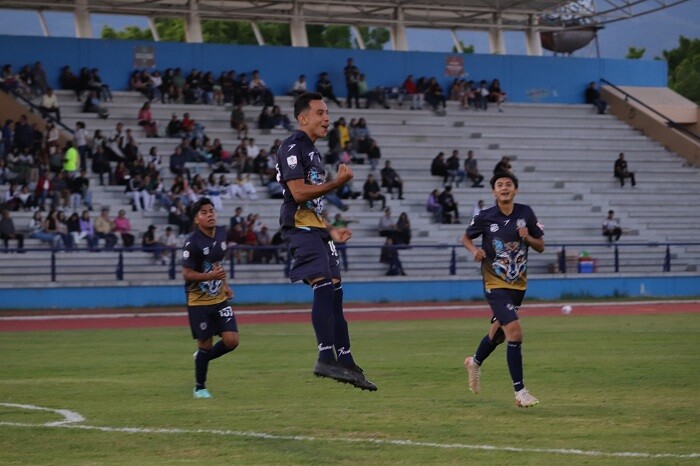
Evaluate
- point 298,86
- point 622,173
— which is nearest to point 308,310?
point 298,86

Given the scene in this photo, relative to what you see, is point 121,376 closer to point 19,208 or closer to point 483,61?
point 19,208

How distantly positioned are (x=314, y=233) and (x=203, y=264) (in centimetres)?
321

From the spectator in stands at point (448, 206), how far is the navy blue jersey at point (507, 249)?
26.0 m

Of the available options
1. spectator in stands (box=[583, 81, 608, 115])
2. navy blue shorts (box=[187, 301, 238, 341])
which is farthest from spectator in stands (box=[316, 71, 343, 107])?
navy blue shorts (box=[187, 301, 238, 341])

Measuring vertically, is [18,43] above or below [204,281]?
above

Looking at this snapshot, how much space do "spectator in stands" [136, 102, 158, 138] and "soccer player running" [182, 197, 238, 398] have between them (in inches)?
1001

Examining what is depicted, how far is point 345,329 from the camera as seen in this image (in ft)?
32.0

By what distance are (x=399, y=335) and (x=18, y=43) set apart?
879 inches

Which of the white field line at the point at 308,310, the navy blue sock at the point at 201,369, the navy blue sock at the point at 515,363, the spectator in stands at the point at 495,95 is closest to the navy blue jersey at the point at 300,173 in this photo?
the navy blue sock at the point at 515,363

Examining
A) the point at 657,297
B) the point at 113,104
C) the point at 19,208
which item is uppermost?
the point at 113,104

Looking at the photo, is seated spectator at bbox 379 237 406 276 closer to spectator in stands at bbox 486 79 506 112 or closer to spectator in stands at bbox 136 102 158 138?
spectator in stands at bbox 136 102 158 138

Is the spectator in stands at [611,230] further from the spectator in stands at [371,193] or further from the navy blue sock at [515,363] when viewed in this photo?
the navy blue sock at [515,363]

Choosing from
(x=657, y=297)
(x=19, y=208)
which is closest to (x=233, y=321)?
(x=19, y=208)

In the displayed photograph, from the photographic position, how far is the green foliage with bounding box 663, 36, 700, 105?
8269cm
